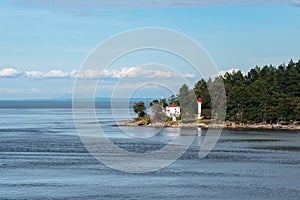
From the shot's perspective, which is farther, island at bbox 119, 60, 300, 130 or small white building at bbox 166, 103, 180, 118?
small white building at bbox 166, 103, 180, 118

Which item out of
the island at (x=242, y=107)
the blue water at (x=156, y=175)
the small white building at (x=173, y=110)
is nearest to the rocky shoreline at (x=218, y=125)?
the island at (x=242, y=107)

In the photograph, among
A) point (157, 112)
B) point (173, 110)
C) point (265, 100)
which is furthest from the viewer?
point (157, 112)

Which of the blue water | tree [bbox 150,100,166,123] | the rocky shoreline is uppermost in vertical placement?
tree [bbox 150,100,166,123]

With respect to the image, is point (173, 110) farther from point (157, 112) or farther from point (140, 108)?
point (140, 108)

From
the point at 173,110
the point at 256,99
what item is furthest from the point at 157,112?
the point at 256,99

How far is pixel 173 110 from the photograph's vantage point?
292 ft

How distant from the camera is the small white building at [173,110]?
88938 millimetres

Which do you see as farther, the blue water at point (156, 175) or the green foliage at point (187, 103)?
the green foliage at point (187, 103)

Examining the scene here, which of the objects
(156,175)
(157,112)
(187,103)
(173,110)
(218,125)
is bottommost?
(156,175)

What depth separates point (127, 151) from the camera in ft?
161

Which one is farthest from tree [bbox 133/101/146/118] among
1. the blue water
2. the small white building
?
the blue water

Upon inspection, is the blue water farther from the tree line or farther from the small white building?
the small white building

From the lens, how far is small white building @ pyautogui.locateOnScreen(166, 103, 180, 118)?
88.9 meters

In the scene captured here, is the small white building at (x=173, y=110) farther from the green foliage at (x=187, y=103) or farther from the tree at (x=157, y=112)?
the green foliage at (x=187, y=103)
